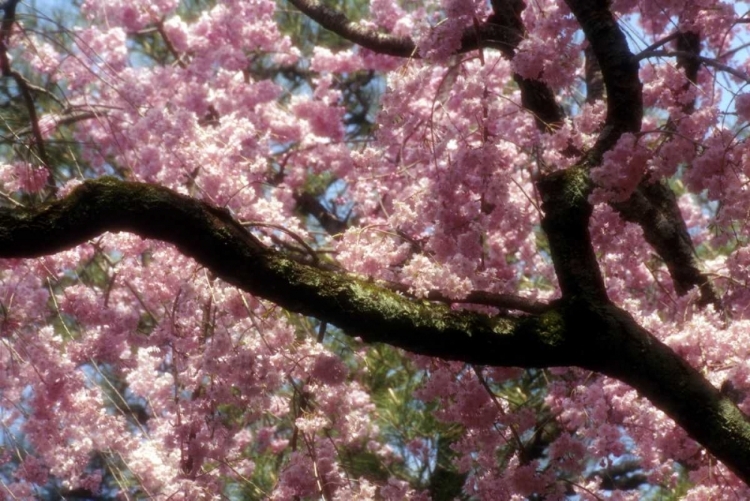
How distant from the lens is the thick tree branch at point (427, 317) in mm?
2287

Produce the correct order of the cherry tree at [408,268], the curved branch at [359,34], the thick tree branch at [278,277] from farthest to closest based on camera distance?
the curved branch at [359,34], the cherry tree at [408,268], the thick tree branch at [278,277]

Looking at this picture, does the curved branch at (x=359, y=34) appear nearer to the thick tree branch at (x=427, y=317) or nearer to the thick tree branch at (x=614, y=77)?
the thick tree branch at (x=614, y=77)

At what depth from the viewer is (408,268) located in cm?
281

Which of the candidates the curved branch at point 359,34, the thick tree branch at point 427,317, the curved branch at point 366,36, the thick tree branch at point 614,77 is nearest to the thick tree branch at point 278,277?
the thick tree branch at point 427,317

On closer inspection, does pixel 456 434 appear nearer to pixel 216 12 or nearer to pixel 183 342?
pixel 183 342

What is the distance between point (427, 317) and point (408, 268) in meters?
0.36

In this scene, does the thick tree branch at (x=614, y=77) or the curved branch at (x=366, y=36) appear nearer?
the thick tree branch at (x=614, y=77)

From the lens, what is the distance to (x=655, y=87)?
12.3 ft

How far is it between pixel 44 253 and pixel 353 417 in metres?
1.85

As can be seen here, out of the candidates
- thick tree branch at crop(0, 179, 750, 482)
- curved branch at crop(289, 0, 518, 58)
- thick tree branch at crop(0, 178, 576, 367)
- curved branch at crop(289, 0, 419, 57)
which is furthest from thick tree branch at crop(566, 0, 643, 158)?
curved branch at crop(289, 0, 419, 57)

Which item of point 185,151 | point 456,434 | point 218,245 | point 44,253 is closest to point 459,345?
point 218,245

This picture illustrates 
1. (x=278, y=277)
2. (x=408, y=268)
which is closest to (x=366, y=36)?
(x=408, y=268)

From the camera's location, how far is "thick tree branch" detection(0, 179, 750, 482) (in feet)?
7.50

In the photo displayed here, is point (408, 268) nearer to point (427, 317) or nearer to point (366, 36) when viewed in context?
point (427, 317)
